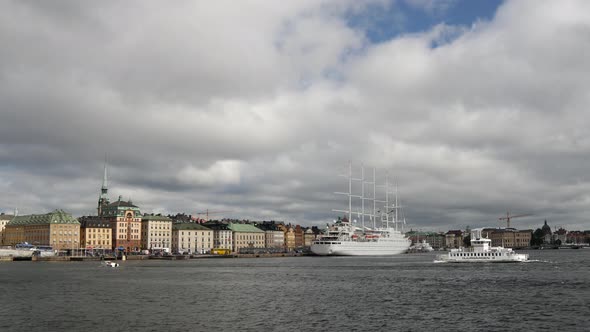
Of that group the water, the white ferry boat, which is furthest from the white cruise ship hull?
the water

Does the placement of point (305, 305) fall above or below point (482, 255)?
below

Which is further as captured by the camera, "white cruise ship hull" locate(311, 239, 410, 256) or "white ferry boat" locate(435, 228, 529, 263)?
"white cruise ship hull" locate(311, 239, 410, 256)

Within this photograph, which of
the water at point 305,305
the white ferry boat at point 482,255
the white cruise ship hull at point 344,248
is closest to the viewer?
the water at point 305,305

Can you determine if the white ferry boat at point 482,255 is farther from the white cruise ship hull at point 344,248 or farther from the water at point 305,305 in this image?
the white cruise ship hull at point 344,248

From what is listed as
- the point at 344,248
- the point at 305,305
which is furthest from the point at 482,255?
the point at 305,305

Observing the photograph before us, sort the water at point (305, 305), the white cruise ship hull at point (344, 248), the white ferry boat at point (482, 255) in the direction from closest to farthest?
1. the water at point (305, 305)
2. the white ferry boat at point (482, 255)
3. the white cruise ship hull at point (344, 248)

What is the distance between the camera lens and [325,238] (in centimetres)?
19400

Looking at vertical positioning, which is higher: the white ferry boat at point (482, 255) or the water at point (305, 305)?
the white ferry boat at point (482, 255)

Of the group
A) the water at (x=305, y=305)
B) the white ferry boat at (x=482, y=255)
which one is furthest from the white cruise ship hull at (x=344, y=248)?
the water at (x=305, y=305)

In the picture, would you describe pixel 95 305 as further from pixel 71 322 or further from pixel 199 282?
pixel 199 282

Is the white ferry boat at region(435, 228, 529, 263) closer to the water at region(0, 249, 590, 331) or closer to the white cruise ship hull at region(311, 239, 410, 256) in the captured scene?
the water at region(0, 249, 590, 331)

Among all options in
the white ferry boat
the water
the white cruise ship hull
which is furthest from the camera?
the white cruise ship hull

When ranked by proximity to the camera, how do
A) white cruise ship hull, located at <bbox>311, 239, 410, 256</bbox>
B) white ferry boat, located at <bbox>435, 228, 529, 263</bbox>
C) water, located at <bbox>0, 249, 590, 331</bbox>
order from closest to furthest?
water, located at <bbox>0, 249, 590, 331</bbox>
white ferry boat, located at <bbox>435, 228, 529, 263</bbox>
white cruise ship hull, located at <bbox>311, 239, 410, 256</bbox>

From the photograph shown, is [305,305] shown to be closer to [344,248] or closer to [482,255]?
[482,255]
